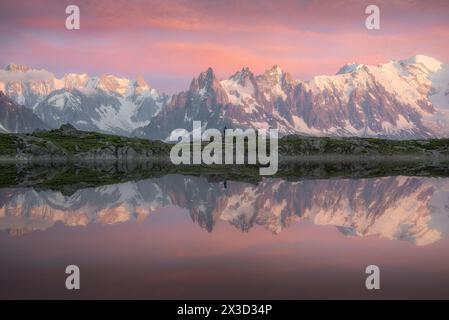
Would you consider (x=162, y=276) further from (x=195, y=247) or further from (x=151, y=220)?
(x=151, y=220)

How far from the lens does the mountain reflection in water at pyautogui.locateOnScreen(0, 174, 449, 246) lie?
55.7 meters

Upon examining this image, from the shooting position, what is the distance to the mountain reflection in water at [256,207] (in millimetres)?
55719

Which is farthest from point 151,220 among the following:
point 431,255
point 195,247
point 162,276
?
point 431,255

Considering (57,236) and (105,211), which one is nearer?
(57,236)

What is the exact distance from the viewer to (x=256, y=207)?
241 feet
